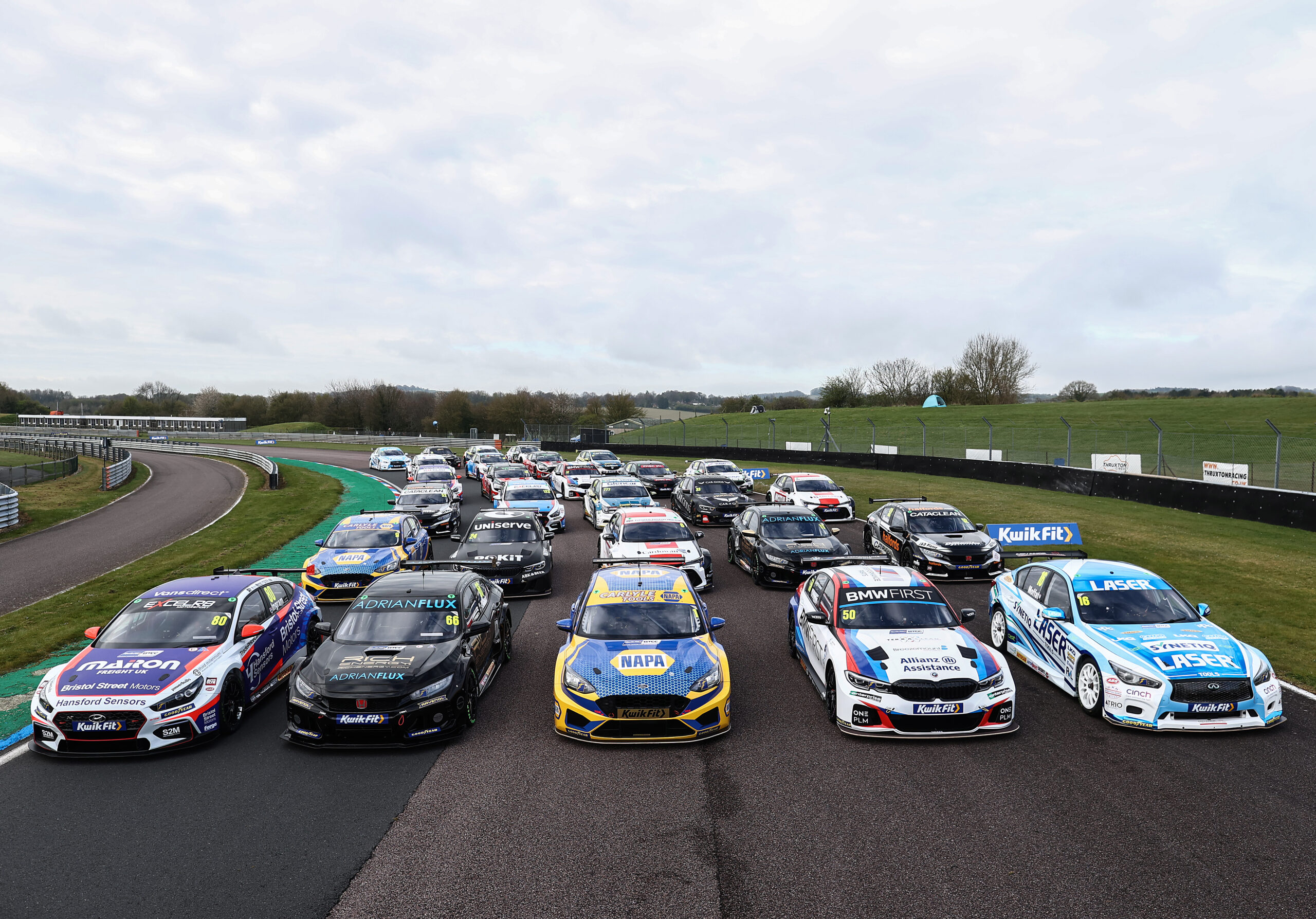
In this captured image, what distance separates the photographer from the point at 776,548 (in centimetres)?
1459

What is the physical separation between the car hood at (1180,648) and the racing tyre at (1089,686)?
31 cm

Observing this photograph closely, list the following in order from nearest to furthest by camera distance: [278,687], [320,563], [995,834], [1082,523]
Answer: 1. [995,834]
2. [278,687]
3. [320,563]
4. [1082,523]

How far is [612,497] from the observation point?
22547mm

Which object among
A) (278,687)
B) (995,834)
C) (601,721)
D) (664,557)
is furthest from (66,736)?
(664,557)

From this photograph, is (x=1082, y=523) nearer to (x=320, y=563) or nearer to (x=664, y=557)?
(x=664, y=557)

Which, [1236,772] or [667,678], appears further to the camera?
[667,678]

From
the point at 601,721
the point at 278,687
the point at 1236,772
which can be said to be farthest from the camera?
the point at 278,687

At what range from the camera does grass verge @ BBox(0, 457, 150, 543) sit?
82.8 ft

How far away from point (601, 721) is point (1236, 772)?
5884 millimetres

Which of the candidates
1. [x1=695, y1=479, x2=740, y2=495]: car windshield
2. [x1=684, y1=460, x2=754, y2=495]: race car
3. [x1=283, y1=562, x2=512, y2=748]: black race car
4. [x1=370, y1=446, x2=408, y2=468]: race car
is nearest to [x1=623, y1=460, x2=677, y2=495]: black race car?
[x1=684, y1=460, x2=754, y2=495]: race car

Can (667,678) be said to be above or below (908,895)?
above

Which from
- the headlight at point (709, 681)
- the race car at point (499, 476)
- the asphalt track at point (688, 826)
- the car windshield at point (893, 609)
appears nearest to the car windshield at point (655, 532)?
the car windshield at point (893, 609)

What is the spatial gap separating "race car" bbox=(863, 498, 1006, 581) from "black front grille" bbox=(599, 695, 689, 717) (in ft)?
28.4

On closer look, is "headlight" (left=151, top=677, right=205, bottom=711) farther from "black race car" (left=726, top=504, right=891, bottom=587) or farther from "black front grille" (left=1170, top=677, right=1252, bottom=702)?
"black front grille" (left=1170, top=677, right=1252, bottom=702)
